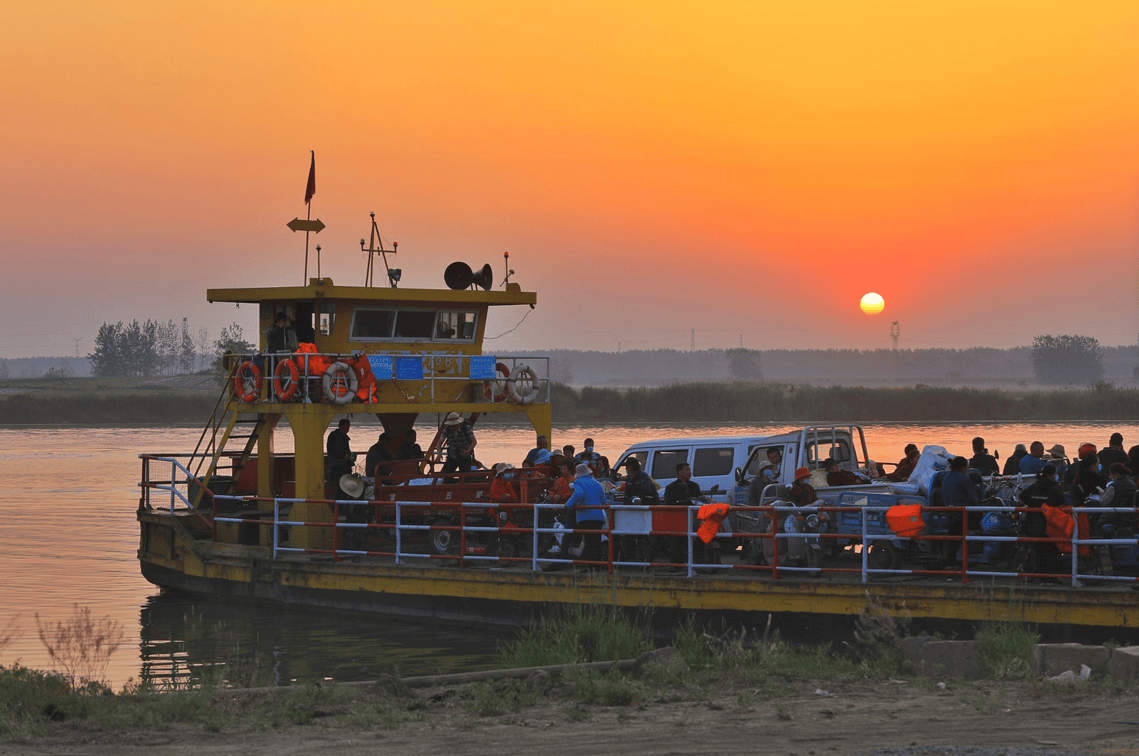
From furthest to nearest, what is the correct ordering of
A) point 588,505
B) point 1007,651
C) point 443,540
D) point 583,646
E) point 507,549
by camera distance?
point 443,540 < point 507,549 < point 588,505 < point 583,646 < point 1007,651

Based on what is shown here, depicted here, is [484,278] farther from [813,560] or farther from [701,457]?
[813,560]

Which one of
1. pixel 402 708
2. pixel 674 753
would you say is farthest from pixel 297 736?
pixel 674 753

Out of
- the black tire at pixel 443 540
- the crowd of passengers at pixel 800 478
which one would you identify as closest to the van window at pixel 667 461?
the crowd of passengers at pixel 800 478

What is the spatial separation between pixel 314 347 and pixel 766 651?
10.1 m

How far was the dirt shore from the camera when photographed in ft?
28.7

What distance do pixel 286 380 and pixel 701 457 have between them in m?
6.42

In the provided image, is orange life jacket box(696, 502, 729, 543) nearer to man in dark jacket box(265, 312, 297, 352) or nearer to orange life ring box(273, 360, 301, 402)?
orange life ring box(273, 360, 301, 402)

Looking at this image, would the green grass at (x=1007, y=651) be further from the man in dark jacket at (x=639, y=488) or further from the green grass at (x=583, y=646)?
the man in dark jacket at (x=639, y=488)

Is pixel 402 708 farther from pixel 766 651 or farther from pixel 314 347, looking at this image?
pixel 314 347

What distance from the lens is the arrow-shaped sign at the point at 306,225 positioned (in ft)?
72.8

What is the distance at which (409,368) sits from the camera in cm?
2022

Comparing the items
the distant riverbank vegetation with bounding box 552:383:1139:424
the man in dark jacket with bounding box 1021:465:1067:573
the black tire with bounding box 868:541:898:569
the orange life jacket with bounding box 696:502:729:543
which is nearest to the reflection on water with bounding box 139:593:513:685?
the orange life jacket with bounding box 696:502:729:543

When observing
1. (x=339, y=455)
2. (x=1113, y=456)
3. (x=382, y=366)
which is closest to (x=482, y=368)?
(x=382, y=366)

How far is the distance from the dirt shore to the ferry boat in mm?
2957
